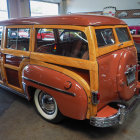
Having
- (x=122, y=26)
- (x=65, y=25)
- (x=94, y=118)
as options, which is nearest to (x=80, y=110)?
(x=94, y=118)

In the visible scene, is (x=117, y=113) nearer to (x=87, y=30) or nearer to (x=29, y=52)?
(x=87, y=30)

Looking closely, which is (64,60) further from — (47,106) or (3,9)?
(3,9)

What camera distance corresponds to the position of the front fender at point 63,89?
1.78 meters

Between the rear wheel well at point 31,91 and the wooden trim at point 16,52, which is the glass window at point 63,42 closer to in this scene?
the wooden trim at point 16,52

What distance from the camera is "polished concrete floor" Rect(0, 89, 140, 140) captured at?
7.10ft

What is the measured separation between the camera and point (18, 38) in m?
2.74

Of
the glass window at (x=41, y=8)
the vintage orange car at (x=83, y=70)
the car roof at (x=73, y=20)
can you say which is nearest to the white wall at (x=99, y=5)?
the glass window at (x=41, y=8)

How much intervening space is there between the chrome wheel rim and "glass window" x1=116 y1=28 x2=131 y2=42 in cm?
145

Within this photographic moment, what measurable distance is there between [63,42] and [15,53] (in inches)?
35.5

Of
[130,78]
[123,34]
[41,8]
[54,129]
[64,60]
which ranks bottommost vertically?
[54,129]

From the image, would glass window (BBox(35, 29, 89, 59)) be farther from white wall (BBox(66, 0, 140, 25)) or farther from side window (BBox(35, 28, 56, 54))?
white wall (BBox(66, 0, 140, 25))

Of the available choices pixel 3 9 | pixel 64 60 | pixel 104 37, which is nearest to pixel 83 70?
pixel 64 60

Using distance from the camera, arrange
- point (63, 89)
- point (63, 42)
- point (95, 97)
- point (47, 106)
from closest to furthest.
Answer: point (95, 97), point (63, 89), point (47, 106), point (63, 42)

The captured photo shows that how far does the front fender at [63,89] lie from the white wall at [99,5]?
8378 millimetres
